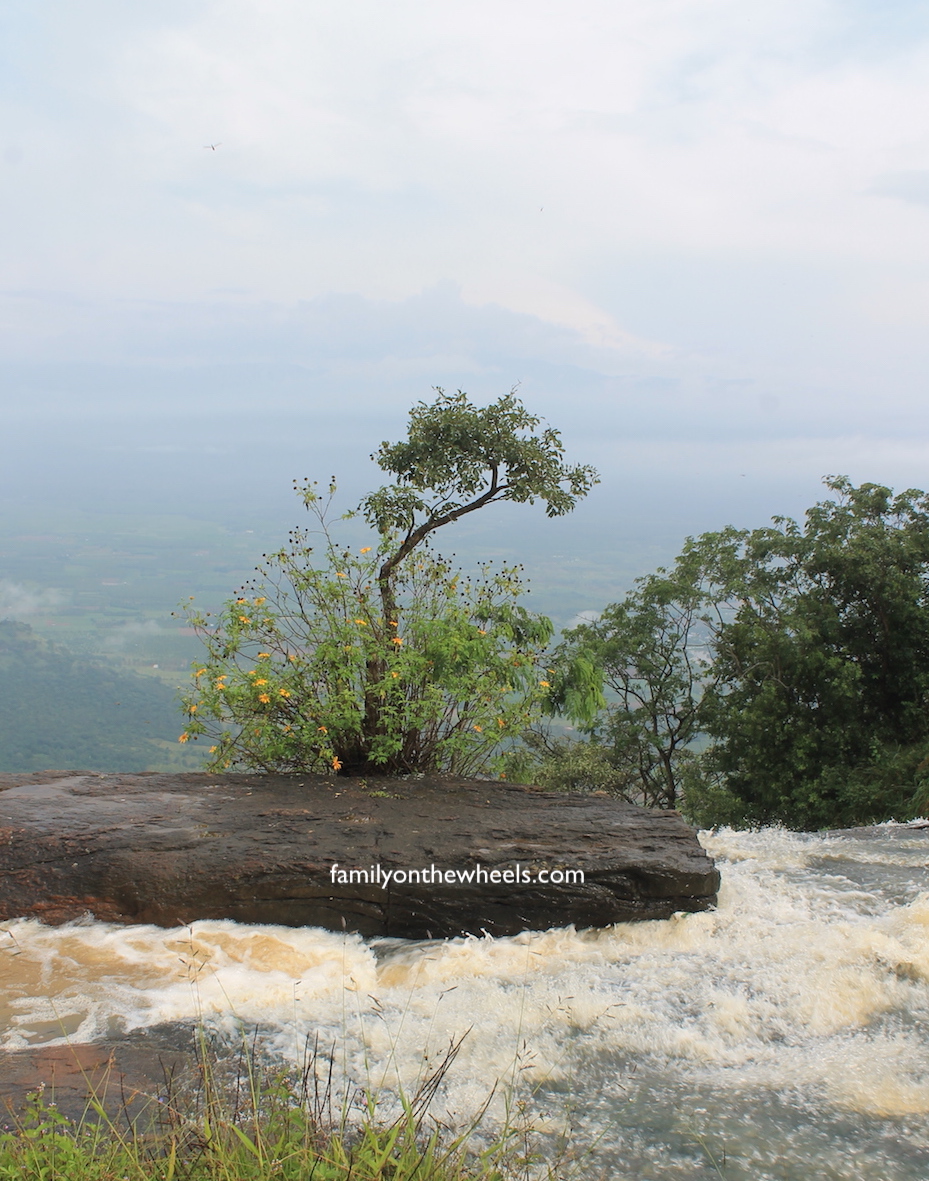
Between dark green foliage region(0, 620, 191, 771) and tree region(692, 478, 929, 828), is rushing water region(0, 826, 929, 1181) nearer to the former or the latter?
tree region(692, 478, 929, 828)

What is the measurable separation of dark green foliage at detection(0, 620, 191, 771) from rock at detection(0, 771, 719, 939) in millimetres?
28981

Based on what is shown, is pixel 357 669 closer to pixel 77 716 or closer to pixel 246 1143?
pixel 246 1143

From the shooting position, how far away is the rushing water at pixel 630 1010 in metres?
3.47

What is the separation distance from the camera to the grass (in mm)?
2541

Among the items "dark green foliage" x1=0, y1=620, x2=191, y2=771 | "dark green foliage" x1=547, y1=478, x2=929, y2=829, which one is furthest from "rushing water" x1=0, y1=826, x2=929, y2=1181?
"dark green foliage" x1=0, y1=620, x2=191, y2=771

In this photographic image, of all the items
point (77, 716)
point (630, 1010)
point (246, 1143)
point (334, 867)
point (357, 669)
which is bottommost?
point (77, 716)

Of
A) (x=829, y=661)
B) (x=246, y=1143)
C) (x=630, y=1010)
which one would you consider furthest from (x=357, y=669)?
(x=829, y=661)

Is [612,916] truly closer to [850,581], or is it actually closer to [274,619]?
[274,619]

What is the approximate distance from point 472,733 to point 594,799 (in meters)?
1.22

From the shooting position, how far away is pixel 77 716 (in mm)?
48500

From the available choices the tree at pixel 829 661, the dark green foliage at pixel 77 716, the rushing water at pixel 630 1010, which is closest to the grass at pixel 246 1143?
the rushing water at pixel 630 1010

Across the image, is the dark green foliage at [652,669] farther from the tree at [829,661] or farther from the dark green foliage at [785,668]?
the tree at [829,661]

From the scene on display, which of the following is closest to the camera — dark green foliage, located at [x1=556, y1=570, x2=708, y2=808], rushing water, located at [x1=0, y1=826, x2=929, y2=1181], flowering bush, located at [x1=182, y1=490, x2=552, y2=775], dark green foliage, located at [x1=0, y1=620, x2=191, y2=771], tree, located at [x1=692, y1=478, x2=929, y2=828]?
rushing water, located at [x1=0, y1=826, x2=929, y2=1181]

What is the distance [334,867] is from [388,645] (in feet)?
7.30
